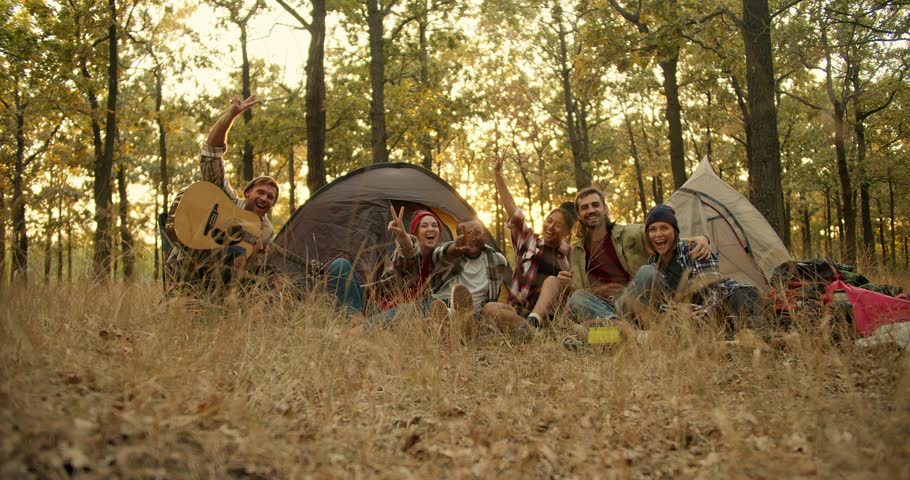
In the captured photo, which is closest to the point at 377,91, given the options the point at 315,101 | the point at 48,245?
the point at 315,101

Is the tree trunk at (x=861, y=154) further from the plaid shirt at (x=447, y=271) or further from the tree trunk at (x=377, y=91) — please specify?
the plaid shirt at (x=447, y=271)

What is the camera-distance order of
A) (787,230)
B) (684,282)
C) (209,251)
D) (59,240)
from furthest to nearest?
(787,230) → (209,251) → (684,282) → (59,240)

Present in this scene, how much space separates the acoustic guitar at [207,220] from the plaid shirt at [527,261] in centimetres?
210

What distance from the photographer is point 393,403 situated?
287cm

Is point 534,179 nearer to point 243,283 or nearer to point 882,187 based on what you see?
point 882,187

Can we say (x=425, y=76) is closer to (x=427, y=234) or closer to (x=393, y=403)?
(x=427, y=234)

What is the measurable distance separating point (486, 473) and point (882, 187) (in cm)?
2571

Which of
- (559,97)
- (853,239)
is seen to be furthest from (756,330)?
(559,97)

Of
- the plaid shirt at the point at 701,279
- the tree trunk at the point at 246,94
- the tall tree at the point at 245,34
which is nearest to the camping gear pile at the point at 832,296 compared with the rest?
the plaid shirt at the point at 701,279

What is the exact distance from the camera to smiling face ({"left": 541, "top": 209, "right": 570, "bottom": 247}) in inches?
202

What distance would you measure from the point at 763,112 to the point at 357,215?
4530 millimetres

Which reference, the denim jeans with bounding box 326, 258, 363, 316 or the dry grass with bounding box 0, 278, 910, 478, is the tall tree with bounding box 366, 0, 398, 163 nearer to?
the denim jeans with bounding box 326, 258, 363, 316

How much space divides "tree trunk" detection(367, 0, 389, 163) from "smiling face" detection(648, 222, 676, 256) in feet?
20.1

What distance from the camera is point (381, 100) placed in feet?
33.7
